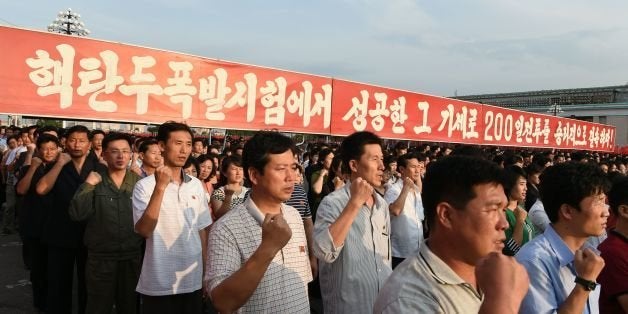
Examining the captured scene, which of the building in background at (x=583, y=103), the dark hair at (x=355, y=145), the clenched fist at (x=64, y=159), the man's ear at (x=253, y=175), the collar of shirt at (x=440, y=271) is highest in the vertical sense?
the building in background at (x=583, y=103)

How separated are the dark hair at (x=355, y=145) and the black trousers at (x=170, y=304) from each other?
1.37 m

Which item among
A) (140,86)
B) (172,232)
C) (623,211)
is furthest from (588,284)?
(140,86)

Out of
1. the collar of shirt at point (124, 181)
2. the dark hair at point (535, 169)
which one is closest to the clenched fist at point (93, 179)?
the collar of shirt at point (124, 181)

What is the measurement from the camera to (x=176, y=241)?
2893mm

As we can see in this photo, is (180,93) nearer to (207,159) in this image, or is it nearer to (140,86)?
(140,86)

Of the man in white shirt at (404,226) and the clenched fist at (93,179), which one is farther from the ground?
the clenched fist at (93,179)

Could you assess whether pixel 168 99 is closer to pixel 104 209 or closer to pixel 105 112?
pixel 105 112

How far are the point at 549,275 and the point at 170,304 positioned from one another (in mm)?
2212

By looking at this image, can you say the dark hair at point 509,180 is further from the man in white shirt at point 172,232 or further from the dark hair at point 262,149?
the man in white shirt at point 172,232

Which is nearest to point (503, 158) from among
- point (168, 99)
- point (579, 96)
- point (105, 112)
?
point (168, 99)

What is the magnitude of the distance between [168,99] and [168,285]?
3.63 m

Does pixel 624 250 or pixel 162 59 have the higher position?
pixel 162 59

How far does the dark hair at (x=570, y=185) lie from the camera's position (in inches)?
81.6

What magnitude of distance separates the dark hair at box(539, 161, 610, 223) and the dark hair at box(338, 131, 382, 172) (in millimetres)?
1010
